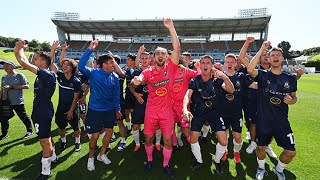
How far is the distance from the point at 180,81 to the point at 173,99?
470mm

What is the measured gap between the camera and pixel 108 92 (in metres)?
5.01

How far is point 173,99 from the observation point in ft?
18.1

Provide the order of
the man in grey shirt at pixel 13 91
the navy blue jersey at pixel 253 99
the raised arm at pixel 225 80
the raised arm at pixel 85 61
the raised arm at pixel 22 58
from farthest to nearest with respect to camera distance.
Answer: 1. the man in grey shirt at pixel 13 91
2. the navy blue jersey at pixel 253 99
3. the raised arm at pixel 85 61
4. the raised arm at pixel 225 80
5. the raised arm at pixel 22 58

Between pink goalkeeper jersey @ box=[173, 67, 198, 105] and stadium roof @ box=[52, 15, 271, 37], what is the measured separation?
43241mm

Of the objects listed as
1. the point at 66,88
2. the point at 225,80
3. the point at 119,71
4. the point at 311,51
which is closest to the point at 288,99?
the point at 225,80

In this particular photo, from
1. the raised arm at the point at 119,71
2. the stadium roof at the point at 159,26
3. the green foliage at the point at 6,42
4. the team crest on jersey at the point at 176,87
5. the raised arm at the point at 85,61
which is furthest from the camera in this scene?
the green foliage at the point at 6,42

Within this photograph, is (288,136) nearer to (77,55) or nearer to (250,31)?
(250,31)

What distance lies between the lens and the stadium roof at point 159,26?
46.6m

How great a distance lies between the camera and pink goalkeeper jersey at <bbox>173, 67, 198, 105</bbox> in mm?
5223

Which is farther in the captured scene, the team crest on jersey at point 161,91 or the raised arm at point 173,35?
the team crest on jersey at point 161,91

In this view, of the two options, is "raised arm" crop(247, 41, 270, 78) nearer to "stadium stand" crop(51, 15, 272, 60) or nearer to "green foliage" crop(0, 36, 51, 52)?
"stadium stand" crop(51, 15, 272, 60)

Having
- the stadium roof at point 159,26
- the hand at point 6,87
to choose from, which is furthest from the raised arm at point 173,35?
the stadium roof at point 159,26

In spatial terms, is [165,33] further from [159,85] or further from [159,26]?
[159,85]

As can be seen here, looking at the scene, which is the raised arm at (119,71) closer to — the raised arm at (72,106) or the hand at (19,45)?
the raised arm at (72,106)
